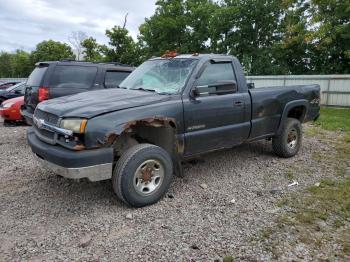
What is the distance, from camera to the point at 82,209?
4.33 m

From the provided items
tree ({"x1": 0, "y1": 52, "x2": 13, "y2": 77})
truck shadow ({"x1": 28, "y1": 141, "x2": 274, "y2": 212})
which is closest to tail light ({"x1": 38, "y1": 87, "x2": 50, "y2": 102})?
truck shadow ({"x1": 28, "y1": 141, "x2": 274, "y2": 212})

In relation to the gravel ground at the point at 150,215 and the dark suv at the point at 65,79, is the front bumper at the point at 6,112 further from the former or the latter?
the gravel ground at the point at 150,215

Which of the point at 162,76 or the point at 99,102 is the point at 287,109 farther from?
the point at 99,102

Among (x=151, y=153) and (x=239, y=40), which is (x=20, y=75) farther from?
(x=151, y=153)

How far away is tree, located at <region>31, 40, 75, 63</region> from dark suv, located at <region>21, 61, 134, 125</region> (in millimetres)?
35708

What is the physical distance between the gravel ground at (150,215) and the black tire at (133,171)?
0.14m

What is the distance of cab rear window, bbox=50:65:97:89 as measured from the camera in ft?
25.1

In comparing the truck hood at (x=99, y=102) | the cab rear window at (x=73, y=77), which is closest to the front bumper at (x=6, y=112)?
the cab rear window at (x=73, y=77)

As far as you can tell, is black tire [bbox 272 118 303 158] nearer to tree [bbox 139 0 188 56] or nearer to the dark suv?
the dark suv

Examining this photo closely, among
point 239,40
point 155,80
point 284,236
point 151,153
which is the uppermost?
point 239,40

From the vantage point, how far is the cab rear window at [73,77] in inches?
301

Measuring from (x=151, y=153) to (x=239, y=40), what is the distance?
109ft

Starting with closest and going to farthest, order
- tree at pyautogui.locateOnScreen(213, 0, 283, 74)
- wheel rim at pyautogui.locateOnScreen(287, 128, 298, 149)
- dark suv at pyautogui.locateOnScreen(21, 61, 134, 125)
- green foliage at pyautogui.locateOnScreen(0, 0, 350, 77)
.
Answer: wheel rim at pyautogui.locateOnScreen(287, 128, 298, 149)
dark suv at pyautogui.locateOnScreen(21, 61, 134, 125)
green foliage at pyautogui.locateOnScreen(0, 0, 350, 77)
tree at pyautogui.locateOnScreen(213, 0, 283, 74)

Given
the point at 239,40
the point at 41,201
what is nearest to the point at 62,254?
the point at 41,201
